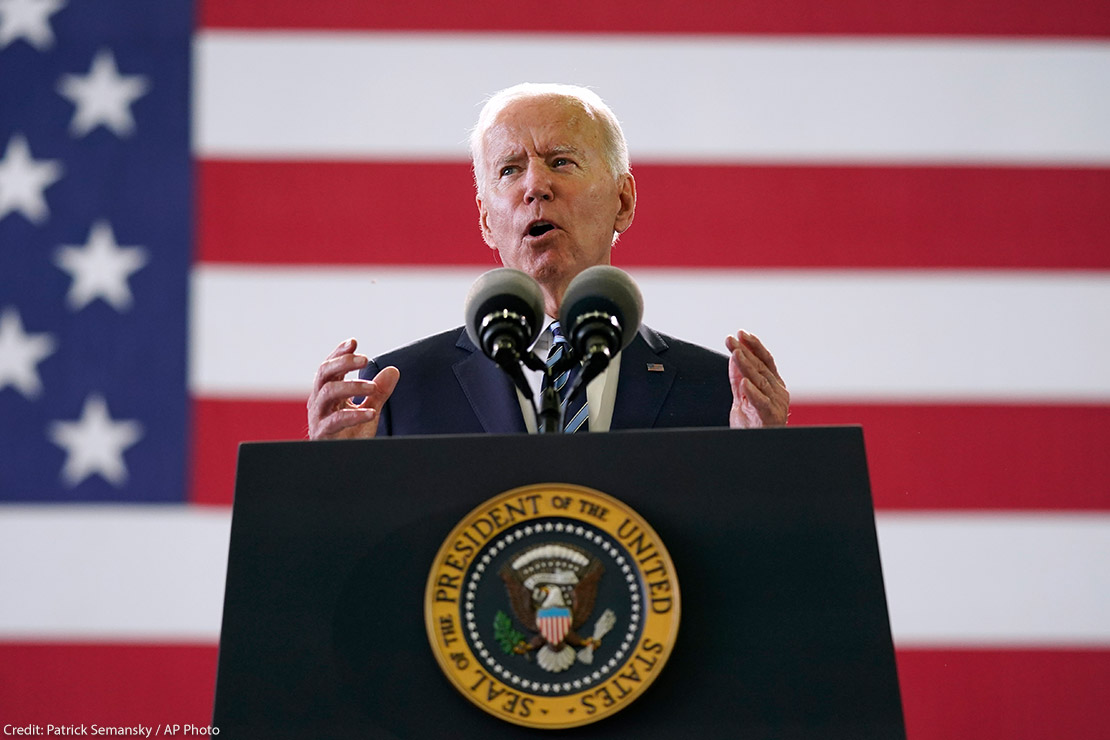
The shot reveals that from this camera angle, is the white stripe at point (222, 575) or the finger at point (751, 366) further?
the white stripe at point (222, 575)

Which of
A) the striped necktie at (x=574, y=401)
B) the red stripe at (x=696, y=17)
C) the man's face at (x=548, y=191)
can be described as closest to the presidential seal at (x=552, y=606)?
the striped necktie at (x=574, y=401)

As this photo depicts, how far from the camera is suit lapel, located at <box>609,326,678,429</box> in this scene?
5.75 ft

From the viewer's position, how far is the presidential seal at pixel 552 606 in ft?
2.85

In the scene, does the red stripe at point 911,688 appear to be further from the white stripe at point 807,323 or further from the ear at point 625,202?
the ear at point 625,202

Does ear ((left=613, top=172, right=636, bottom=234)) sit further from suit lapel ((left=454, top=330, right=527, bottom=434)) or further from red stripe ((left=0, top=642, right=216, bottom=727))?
red stripe ((left=0, top=642, right=216, bottom=727))

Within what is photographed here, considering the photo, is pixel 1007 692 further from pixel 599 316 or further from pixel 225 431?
pixel 599 316

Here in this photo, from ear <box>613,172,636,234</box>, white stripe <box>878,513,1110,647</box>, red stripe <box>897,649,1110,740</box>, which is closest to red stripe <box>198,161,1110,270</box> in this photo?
white stripe <box>878,513,1110,647</box>

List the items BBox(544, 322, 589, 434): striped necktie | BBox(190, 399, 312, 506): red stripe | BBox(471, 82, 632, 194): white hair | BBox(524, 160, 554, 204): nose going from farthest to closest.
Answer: BBox(190, 399, 312, 506): red stripe < BBox(471, 82, 632, 194): white hair < BBox(524, 160, 554, 204): nose < BBox(544, 322, 589, 434): striped necktie

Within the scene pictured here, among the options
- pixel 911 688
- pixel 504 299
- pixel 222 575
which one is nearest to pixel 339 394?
pixel 504 299

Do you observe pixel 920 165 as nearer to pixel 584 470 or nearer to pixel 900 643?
pixel 900 643

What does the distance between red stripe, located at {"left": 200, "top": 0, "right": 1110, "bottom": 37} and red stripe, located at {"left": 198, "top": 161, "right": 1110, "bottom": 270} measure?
41 cm

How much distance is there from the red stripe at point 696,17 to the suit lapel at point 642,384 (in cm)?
159

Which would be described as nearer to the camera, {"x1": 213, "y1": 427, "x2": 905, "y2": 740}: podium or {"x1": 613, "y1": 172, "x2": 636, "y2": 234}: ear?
{"x1": 213, "y1": 427, "x2": 905, "y2": 740}: podium

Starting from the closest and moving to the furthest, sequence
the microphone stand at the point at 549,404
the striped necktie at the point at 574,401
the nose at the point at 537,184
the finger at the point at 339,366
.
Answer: the microphone stand at the point at 549,404 < the finger at the point at 339,366 < the striped necktie at the point at 574,401 < the nose at the point at 537,184
